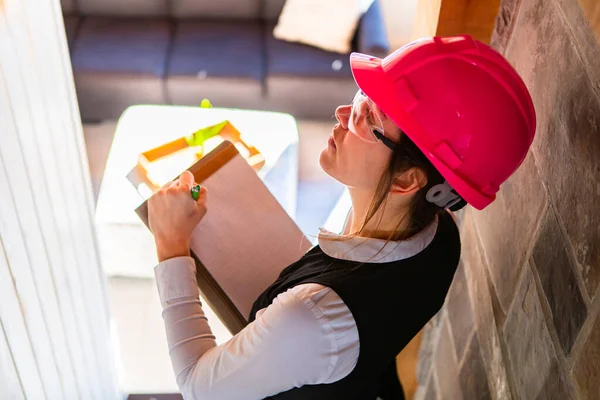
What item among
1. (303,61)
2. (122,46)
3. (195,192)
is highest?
(122,46)

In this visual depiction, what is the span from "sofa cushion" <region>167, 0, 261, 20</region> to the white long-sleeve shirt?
2.54 m

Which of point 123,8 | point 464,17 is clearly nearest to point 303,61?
point 123,8

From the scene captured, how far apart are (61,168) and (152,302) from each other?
1287 millimetres

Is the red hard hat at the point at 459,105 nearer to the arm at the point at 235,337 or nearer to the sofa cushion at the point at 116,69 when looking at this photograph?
the arm at the point at 235,337

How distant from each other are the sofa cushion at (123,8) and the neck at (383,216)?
2608 millimetres

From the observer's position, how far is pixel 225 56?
305 cm

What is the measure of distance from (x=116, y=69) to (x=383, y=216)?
2.23 metres

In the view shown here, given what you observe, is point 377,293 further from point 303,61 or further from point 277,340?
point 303,61

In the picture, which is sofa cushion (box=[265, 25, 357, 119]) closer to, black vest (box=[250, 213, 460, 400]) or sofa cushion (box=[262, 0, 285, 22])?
sofa cushion (box=[262, 0, 285, 22])

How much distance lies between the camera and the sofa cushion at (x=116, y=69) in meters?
2.91

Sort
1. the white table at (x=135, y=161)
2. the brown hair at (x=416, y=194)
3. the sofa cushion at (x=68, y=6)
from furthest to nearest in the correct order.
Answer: the sofa cushion at (x=68, y=6), the white table at (x=135, y=161), the brown hair at (x=416, y=194)

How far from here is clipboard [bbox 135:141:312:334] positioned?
3.76 ft

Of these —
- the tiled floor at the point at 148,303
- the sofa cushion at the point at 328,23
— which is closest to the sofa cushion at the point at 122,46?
the tiled floor at the point at 148,303

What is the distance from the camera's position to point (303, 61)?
3012 mm
